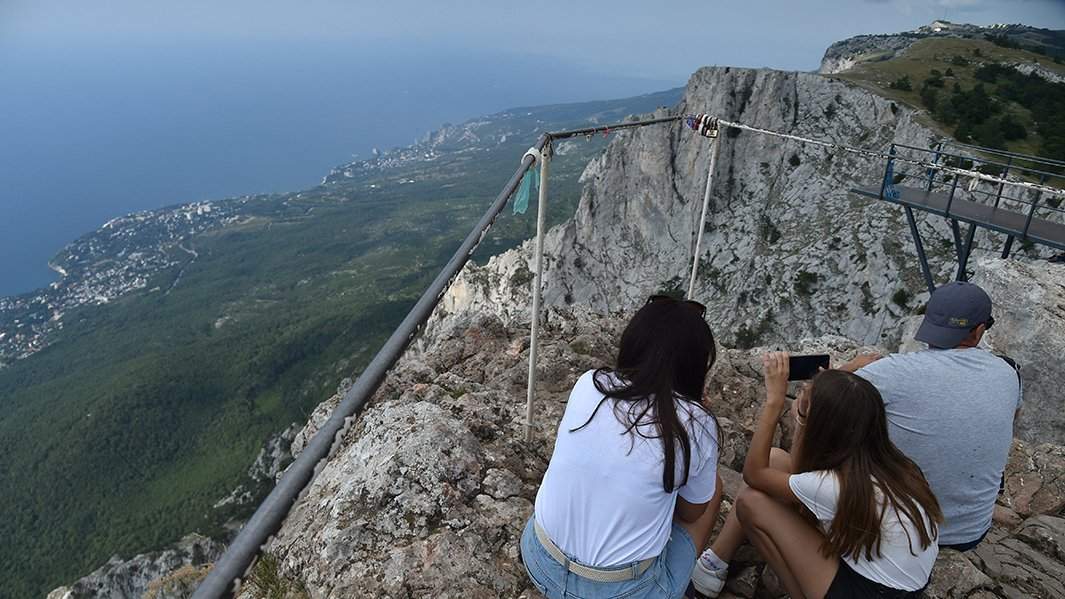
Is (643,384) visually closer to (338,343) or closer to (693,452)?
(693,452)

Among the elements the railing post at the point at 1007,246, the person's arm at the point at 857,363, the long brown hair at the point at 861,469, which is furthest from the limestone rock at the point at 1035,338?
the long brown hair at the point at 861,469

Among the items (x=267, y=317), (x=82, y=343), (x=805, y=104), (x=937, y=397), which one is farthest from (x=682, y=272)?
(x=82, y=343)

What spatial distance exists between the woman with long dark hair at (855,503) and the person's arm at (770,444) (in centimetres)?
20

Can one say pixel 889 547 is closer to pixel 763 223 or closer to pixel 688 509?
pixel 688 509

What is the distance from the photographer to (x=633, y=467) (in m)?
3.09

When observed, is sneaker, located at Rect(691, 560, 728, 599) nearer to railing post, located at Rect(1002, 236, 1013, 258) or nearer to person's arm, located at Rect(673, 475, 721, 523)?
person's arm, located at Rect(673, 475, 721, 523)

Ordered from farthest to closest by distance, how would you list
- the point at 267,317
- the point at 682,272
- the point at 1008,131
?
1. the point at 267,317
2. the point at 682,272
3. the point at 1008,131

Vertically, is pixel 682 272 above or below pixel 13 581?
above

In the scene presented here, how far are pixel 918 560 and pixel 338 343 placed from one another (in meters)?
112

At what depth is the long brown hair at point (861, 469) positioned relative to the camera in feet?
→ 11.0

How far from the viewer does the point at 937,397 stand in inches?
155

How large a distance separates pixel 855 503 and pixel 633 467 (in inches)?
A: 60.9

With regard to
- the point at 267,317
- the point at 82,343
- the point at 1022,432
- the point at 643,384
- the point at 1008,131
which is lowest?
the point at 82,343

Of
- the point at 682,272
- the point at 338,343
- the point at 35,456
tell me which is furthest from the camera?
the point at 338,343
